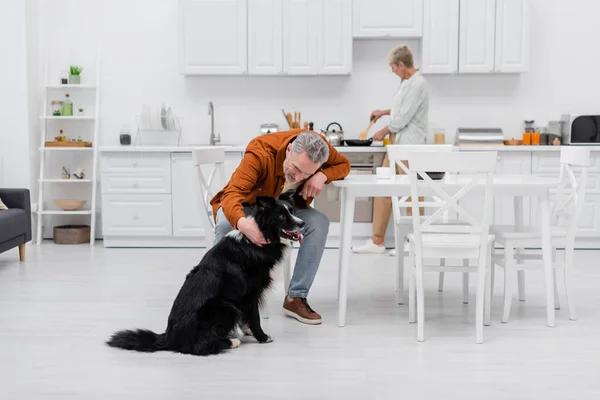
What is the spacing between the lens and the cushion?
200 inches

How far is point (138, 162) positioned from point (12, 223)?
1.26 metres

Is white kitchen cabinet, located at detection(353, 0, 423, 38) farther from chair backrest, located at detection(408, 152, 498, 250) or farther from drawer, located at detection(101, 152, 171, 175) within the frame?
chair backrest, located at detection(408, 152, 498, 250)

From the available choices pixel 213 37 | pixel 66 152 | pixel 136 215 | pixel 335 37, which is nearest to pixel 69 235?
pixel 136 215

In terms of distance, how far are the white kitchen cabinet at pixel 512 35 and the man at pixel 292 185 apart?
306cm

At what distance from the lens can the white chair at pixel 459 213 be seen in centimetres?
324

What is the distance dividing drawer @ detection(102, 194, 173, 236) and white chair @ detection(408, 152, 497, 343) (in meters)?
3.08

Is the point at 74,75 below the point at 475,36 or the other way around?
below

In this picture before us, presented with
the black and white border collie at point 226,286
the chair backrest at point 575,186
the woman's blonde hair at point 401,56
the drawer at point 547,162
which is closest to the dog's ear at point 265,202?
the black and white border collie at point 226,286

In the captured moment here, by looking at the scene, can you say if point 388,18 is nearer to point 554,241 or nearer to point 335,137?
point 335,137

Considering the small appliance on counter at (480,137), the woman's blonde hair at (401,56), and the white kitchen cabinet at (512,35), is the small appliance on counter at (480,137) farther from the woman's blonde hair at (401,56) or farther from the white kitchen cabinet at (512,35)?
the woman's blonde hair at (401,56)

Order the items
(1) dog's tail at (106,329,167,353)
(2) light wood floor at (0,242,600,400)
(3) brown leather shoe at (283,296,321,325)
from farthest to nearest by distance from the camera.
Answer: (3) brown leather shoe at (283,296,321,325) < (1) dog's tail at (106,329,167,353) < (2) light wood floor at (0,242,600,400)


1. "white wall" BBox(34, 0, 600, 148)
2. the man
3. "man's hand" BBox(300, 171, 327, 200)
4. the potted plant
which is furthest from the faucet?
"man's hand" BBox(300, 171, 327, 200)

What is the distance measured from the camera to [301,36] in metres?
6.24

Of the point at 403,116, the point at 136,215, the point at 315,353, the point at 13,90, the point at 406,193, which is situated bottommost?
the point at 315,353
